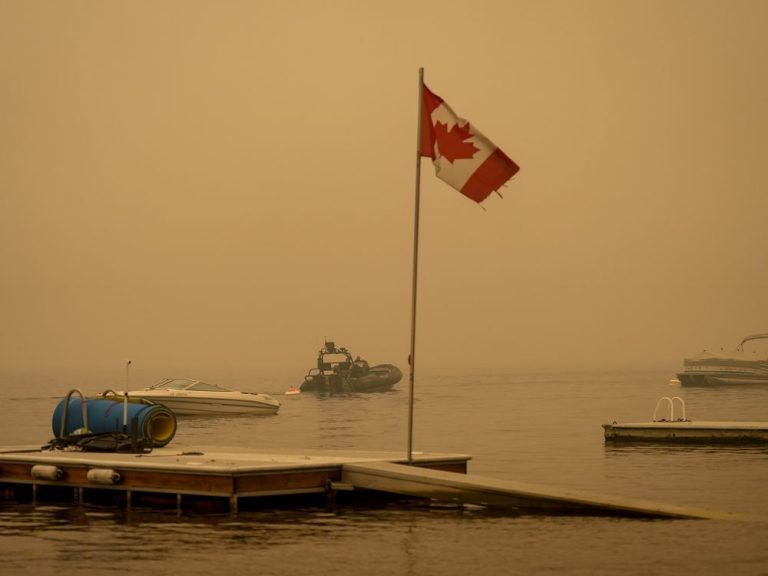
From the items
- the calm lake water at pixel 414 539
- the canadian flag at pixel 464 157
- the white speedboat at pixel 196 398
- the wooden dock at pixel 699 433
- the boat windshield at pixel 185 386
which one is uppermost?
the canadian flag at pixel 464 157

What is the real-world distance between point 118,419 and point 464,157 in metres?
10.8

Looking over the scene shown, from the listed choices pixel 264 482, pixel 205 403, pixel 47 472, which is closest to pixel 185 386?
pixel 205 403

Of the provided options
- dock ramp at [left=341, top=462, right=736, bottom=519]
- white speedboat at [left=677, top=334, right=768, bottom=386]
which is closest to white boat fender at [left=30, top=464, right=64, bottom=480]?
dock ramp at [left=341, top=462, right=736, bottom=519]

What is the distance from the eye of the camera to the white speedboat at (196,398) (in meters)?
73.2

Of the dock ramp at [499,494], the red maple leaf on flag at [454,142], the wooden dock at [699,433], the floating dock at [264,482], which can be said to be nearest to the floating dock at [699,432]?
the wooden dock at [699,433]

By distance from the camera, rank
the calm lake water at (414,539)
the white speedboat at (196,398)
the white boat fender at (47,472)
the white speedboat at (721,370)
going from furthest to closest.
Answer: the white speedboat at (721,370) < the white speedboat at (196,398) < the white boat fender at (47,472) < the calm lake water at (414,539)

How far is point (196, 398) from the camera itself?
7419 centimetres

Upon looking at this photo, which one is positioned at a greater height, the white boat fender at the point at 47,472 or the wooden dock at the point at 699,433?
the wooden dock at the point at 699,433

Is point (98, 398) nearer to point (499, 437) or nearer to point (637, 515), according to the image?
point (637, 515)

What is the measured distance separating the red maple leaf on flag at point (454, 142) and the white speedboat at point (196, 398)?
49.0m

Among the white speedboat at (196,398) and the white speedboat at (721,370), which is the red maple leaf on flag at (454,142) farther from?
the white speedboat at (721,370)

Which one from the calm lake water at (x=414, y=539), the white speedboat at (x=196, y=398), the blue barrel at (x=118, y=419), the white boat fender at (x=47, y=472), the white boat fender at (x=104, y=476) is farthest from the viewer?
the white speedboat at (x=196, y=398)

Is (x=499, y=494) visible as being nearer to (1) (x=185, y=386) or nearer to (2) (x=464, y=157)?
(2) (x=464, y=157)

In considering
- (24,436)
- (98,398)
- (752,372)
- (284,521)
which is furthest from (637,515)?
(752,372)
